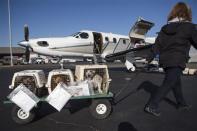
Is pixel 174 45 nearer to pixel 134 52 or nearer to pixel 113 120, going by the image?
pixel 113 120

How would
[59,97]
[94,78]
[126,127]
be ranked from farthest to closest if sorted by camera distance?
[94,78]
[59,97]
[126,127]

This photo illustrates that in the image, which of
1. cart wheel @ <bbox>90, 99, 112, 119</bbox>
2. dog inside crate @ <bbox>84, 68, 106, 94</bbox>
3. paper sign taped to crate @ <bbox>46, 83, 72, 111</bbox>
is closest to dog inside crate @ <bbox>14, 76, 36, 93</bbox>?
paper sign taped to crate @ <bbox>46, 83, 72, 111</bbox>

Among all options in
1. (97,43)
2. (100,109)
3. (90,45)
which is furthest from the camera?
(97,43)

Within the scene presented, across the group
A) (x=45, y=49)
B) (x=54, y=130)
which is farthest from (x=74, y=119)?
(x=45, y=49)

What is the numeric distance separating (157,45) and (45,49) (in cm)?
1336

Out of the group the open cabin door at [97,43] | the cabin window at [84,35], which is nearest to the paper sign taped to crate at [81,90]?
the cabin window at [84,35]

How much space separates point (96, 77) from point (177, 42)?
230 centimetres

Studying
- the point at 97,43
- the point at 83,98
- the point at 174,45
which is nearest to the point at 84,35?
the point at 97,43

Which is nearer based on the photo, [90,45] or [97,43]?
[90,45]

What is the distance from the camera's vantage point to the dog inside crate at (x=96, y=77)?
6039mm

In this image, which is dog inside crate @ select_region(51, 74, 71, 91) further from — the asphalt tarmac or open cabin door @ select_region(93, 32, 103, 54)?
open cabin door @ select_region(93, 32, 103, 54)

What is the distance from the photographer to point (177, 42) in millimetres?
4727

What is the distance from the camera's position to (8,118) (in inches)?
228

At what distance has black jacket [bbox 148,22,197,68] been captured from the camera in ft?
15.5
